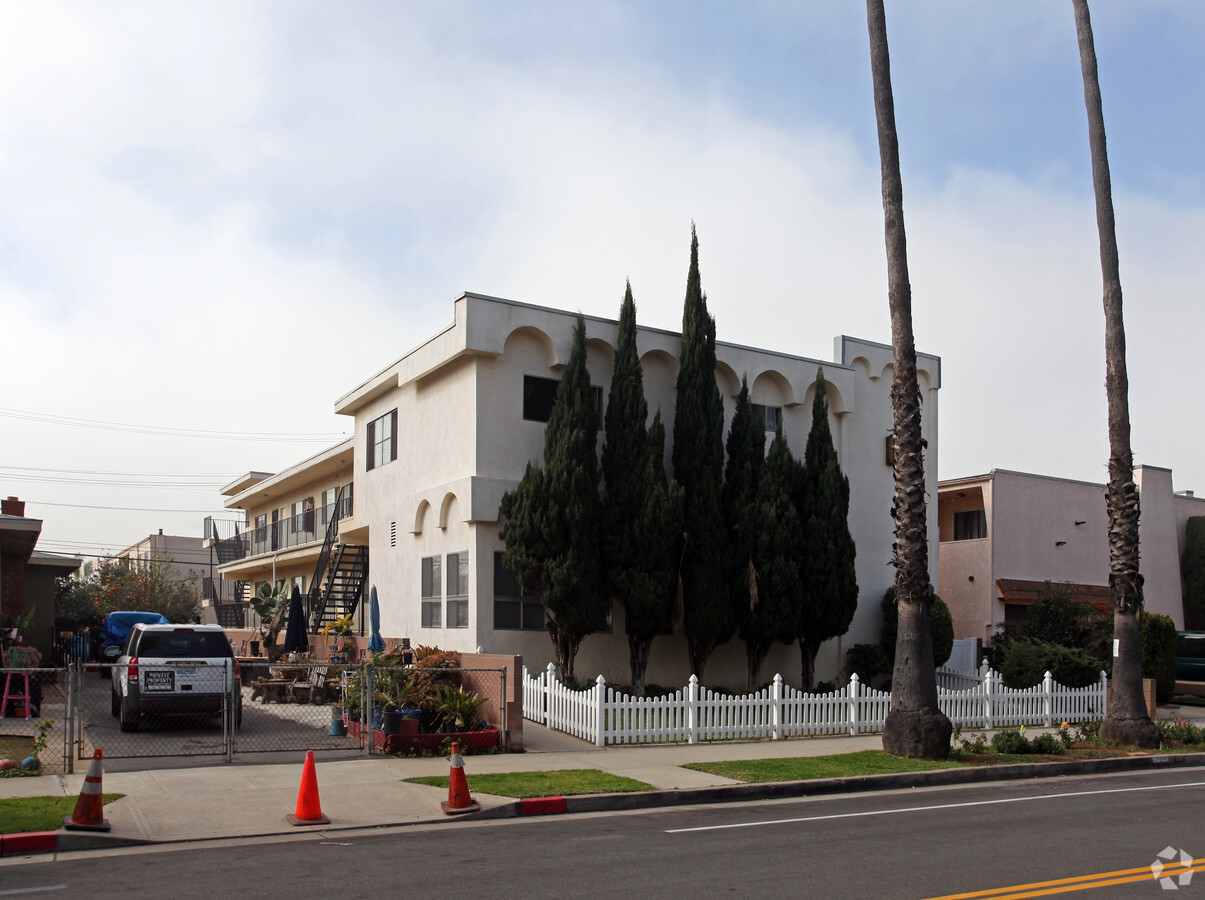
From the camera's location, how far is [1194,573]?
114 feet

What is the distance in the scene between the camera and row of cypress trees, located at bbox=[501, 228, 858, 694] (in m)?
20.4

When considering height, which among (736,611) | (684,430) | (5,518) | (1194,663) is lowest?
(1194,663)

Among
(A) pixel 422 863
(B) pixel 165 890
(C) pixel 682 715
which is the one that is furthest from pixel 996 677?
(B) pixel 165 890

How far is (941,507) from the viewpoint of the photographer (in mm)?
33719

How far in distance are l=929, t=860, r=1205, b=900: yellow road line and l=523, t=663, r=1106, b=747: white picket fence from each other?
30.6ft

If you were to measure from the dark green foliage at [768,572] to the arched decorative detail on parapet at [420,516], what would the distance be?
7001 mm

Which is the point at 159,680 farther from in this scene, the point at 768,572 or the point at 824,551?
the point at 824,551

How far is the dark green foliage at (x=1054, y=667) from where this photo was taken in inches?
902

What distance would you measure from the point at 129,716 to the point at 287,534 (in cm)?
2038

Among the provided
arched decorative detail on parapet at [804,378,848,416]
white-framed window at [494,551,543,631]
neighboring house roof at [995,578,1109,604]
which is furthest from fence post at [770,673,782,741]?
neighboring house roof at [995,578,1109,604]

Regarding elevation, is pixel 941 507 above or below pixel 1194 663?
above

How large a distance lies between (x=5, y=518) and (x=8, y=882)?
16.5 m

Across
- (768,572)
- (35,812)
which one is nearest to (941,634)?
(768,572)

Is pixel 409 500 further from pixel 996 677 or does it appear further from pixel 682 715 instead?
pixel 996 677
